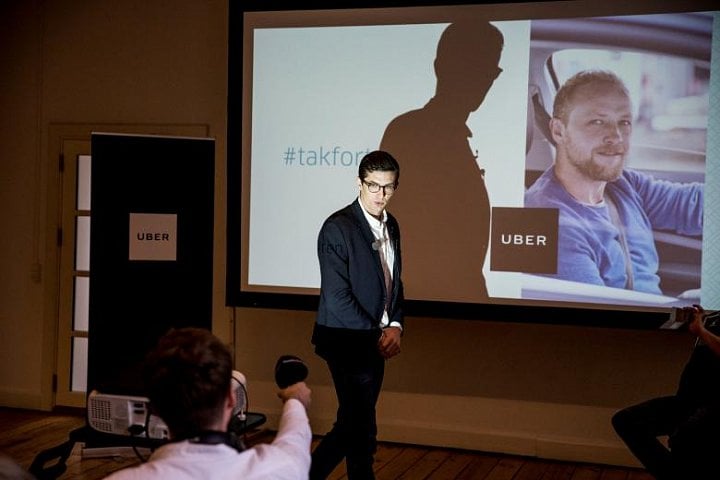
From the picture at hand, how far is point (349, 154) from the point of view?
5.05m

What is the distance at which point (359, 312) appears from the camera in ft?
12.2

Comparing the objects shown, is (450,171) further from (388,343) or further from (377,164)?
(388,343)

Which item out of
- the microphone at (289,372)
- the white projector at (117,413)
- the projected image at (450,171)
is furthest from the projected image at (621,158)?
the microphone at (289,372)

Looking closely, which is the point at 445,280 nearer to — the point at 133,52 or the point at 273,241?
the point at 273,241

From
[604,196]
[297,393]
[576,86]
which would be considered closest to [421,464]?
[604,196]

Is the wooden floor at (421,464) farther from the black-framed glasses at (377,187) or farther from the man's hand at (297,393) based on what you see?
the man's hand at (297,393)

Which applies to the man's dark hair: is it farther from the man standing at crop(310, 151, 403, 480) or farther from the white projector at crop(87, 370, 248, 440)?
the white projector at crop(87, 370, 248, 440)

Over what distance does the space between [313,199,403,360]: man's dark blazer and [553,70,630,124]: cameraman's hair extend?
1518 mm

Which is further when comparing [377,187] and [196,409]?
[377,187]

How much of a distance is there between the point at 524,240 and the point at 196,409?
10.7 feet

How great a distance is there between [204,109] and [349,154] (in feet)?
4.06

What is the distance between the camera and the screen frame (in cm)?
459

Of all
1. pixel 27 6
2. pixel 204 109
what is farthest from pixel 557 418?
pixel 27 6

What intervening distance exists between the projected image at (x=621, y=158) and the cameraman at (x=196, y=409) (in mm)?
3195
